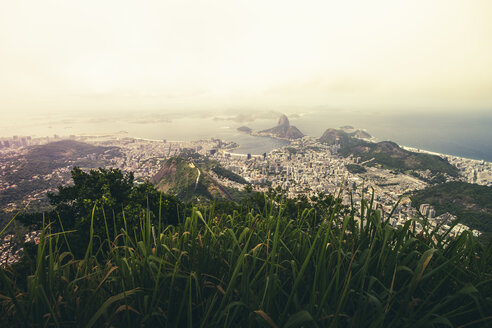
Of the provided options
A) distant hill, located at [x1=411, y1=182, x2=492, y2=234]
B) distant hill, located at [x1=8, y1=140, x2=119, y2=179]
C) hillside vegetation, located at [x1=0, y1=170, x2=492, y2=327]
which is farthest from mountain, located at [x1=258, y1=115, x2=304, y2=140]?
hillside vegetation, located at [x1=0, y1=170, x2=492, y2=327]

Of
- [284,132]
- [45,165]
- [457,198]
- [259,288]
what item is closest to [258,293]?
[259,288]

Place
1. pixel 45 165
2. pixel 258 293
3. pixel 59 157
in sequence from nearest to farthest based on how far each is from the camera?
1. pixel 258 293
2. pixel 45 165
3. pixel 59 157

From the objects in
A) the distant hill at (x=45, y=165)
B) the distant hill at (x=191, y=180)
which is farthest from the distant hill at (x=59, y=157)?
the distant hill at (x=191, y=180)

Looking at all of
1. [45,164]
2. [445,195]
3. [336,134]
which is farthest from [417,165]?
[45,164]

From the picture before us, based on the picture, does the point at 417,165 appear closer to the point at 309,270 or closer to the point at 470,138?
the point at 309,270

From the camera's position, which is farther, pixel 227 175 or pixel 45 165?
pixel 45 165

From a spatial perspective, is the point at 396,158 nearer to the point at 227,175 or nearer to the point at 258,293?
the point at 227,175
